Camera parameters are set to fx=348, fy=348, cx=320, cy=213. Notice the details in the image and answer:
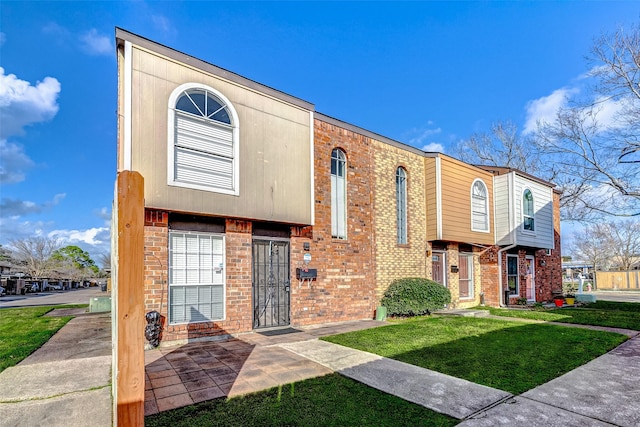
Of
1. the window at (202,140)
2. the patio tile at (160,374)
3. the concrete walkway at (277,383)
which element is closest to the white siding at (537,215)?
the concrete walkway at (277,383)

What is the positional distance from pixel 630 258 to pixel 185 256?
167 feet

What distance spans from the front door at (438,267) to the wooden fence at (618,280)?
1132 inches

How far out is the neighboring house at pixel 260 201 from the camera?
20.5 ft

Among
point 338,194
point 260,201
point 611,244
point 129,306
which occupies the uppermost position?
point 338,194

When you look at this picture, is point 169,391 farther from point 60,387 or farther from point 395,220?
point 395,220

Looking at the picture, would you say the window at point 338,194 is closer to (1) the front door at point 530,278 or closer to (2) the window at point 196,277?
(2) the window at point 196,277

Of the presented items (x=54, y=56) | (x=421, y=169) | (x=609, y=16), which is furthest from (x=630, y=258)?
(x=54, y=56)

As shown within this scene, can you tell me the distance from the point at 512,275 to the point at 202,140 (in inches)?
530

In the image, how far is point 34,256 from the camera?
1350 inches

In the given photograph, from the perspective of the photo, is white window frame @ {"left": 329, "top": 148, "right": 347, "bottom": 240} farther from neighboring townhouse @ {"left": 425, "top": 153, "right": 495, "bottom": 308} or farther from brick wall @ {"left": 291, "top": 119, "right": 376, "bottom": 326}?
neighboring townhouse @ {"left": 425, "top": 153, "right": 495, "bottom": 308}

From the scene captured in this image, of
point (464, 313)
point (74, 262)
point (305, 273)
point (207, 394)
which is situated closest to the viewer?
point (207, 394)

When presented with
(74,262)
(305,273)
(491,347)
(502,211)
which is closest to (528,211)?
(502,211)

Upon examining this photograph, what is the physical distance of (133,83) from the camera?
5.92 m

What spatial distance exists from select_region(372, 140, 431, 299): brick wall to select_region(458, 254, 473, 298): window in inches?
82.0
